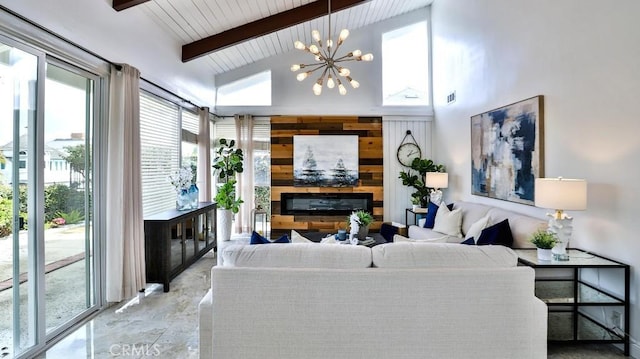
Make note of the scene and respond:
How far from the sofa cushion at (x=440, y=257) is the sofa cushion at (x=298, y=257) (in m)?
0.12

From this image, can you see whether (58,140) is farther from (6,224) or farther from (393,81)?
Result: (393,81)

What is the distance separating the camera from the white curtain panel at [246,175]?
7043mm

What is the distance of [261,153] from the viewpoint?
23.7ft

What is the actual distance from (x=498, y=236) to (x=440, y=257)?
1.50 metres

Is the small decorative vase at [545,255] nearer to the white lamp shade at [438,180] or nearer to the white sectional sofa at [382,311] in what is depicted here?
the white sectional sofa at [382,311]

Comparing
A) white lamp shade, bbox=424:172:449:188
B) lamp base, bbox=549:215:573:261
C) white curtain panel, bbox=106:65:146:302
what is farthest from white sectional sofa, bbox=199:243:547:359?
white lamp shade, bbox=424:172:449:188

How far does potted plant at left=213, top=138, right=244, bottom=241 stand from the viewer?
639cm

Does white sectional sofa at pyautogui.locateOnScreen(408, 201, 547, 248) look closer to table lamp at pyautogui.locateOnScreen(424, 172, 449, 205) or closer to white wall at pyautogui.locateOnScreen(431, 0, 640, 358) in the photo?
white wall at pyautogui.locateOnScreen(431, 0, 640, 358)

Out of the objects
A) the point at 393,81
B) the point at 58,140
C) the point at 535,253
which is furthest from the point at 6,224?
the point at 393,81

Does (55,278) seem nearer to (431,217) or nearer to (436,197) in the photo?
(431,217)

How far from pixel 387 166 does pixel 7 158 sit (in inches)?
235

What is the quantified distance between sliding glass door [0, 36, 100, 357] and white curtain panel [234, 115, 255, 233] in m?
3.87

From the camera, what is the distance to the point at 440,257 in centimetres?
218

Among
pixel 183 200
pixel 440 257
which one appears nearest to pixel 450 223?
pixel 440 257
